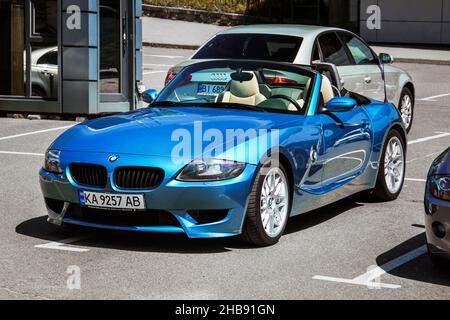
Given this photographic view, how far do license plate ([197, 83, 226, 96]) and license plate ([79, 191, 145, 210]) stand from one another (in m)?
1.80

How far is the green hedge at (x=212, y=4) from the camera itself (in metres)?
36.8

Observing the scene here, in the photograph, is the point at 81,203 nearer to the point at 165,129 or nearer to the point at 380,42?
the point at 165,129

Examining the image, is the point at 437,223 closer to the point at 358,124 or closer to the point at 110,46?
the point at 358,124

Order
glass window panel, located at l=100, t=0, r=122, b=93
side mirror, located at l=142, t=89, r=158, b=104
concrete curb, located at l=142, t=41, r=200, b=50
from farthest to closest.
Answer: concrete curb, located at l=142, t=41, r=200, b=50, glass window panel, located at l=100, t=0, r=122, b=93, side mirror, located at l=142, t=89, r=158, b=104

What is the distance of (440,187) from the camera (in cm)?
721

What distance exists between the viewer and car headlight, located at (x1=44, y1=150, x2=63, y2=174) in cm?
816

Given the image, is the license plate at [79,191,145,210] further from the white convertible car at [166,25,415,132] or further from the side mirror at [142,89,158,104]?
the white convertible car at [166,25,415,132]

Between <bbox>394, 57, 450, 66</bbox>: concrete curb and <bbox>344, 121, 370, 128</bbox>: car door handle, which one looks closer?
<bbox>344, 121, 370, 128</bbox>: car door handle

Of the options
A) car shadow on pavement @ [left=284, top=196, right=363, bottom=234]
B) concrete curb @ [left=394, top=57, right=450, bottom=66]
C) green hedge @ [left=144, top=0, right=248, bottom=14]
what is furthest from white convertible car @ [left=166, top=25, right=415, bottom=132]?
green hedge @ [left=144, top=0, right=248, bottom=14]

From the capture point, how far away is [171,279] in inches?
279

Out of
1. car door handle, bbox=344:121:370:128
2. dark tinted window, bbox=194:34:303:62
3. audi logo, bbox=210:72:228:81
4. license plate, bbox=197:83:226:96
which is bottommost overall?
car door handle, bbox=344:121:370:128

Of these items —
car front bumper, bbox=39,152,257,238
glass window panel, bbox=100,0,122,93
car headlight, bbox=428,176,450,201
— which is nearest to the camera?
car headlight, bbox=428,176,450,201

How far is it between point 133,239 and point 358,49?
711 centimetres

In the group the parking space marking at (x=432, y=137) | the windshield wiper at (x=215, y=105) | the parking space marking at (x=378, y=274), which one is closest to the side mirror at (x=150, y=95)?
the windshield wiper at (x=215, y=105)
